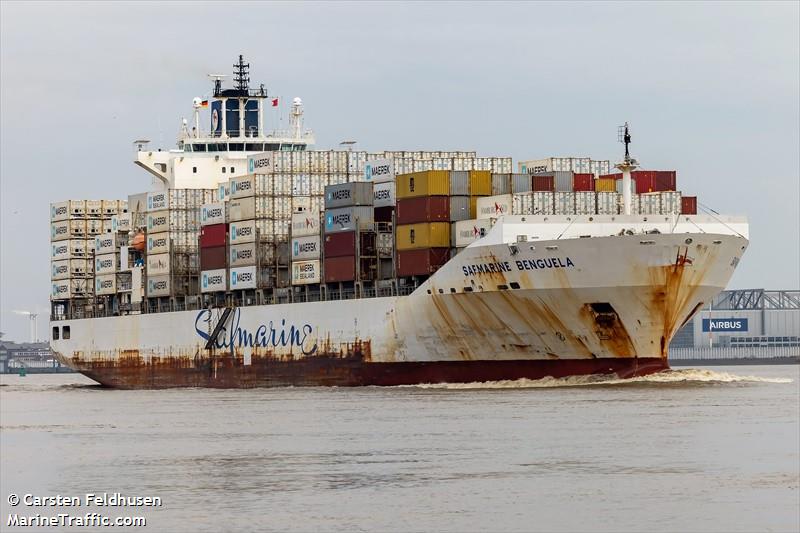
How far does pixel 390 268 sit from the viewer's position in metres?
64.9

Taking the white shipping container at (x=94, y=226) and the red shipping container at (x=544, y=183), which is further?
the white shipping container at (x=94, y=226)

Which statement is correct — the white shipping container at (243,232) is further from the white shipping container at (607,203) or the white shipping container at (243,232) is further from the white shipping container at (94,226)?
the white shipping container at (94,226)

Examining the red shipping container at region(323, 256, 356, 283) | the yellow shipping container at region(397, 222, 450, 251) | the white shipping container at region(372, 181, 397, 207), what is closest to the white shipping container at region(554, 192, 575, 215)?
the yellow shipping container at region(397, 222, 450, 251)

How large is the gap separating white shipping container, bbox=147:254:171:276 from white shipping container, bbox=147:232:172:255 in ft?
0.82

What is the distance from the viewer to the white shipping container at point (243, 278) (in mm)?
71750

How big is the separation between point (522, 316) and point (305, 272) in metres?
13.9

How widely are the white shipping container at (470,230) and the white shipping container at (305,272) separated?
29.5ft

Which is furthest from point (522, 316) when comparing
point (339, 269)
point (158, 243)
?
point (158, 243)

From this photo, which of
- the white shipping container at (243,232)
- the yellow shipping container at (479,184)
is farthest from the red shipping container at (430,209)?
the white shipping container at (243,232)

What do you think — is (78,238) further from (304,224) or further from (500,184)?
(500,184)

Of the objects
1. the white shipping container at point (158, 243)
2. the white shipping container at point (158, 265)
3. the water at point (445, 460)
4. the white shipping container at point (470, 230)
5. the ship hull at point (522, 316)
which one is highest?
the white shipping container at point (158, 243)

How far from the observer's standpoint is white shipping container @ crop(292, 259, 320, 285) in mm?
67812

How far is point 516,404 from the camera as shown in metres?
49.2

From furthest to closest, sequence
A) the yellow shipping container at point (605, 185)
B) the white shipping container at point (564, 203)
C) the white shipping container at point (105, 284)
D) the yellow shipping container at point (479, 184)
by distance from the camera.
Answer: the white shipping container at point (105, 284), the yellow shipping container at point (605, 185), the yellow shipping container at point (479, 184), the white shipping container at point (564, 203)
